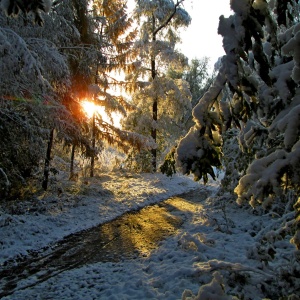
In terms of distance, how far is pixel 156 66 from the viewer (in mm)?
20875

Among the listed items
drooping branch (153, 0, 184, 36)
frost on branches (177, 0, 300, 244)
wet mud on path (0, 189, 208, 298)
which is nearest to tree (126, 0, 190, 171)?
drooping branch (153, 0, 184, 36)

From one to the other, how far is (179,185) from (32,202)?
918 cm

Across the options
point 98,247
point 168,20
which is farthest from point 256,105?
point 168,20

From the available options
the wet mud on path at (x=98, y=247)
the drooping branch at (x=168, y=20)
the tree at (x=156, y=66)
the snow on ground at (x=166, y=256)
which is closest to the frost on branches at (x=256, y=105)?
the snow on ground at (x=166, y=256)

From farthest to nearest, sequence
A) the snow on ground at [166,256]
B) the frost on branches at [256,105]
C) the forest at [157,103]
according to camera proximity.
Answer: the snow on ground at [166,256]
the forest at [157,103]
the frost on branches at [256,105]

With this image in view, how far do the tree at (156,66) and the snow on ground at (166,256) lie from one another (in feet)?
32.9

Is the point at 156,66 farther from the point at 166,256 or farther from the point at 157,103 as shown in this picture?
the point at 166,256

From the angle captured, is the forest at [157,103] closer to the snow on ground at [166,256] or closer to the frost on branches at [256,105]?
the frost on branches at [256,105]

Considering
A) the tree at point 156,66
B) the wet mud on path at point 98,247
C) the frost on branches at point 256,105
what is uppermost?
the tree at point 156,66

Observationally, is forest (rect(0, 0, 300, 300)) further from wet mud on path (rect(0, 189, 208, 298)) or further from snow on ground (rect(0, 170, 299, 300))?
wet mud on path (rect(0, 189, 208, 298))

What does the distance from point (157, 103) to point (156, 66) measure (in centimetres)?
258

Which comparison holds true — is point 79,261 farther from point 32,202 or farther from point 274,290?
point 32,202

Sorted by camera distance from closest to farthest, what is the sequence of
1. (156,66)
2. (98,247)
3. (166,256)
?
(166,256) < (98,247) < (156,66)

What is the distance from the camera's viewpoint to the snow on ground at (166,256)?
466cm
